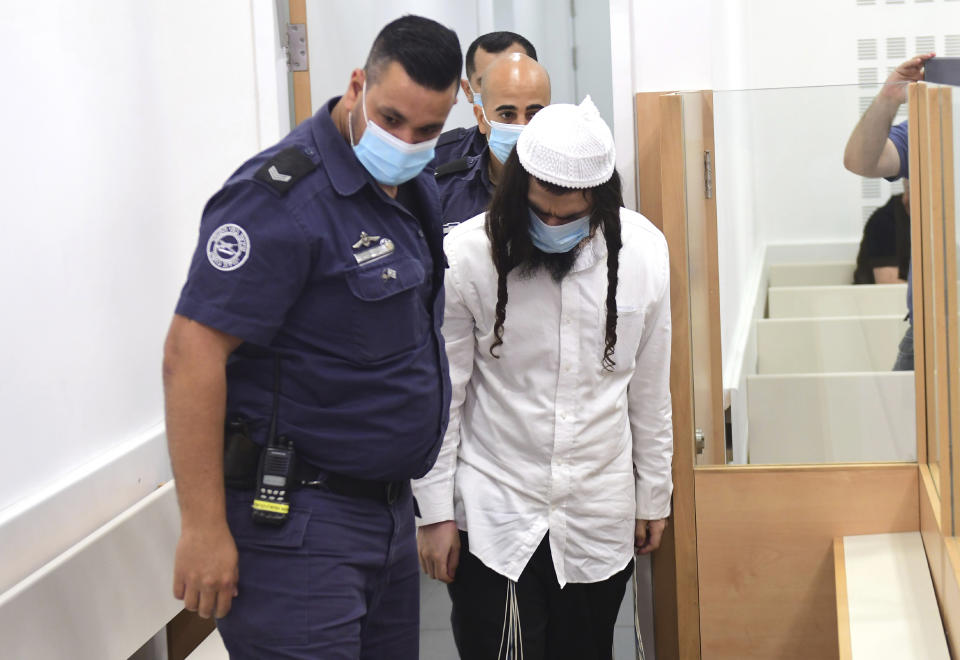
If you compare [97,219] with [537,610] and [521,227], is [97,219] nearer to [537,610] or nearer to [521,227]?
[521,227]

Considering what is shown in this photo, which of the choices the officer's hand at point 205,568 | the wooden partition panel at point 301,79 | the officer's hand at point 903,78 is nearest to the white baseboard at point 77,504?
the officer's hand at point 205,568

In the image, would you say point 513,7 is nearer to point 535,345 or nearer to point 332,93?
point 332,93

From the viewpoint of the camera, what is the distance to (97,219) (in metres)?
2.36

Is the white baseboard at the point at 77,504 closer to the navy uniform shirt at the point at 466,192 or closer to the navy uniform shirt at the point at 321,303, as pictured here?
the navy uniform shirt at the point at 321,303

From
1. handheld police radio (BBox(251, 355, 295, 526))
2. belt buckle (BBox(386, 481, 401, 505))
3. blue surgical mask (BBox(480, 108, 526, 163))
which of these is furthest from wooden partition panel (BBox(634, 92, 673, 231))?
handheld police radio (BBox(251, 355, 295, 526))

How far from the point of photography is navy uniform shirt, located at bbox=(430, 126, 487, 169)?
2.67 metres

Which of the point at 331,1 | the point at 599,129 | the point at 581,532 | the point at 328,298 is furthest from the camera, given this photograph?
the point at 331,1

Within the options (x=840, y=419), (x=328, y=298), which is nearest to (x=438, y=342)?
(x=328, y=298)

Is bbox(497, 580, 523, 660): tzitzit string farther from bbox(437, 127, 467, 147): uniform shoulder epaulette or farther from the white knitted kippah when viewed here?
bbox(437, 127, 467, 147): uniform shoulder epaulette

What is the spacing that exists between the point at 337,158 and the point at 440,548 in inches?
33.0

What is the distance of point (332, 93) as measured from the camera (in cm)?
320

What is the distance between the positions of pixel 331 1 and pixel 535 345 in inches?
61.6

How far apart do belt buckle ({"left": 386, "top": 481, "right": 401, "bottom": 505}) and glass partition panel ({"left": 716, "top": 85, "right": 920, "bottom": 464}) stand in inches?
43.3

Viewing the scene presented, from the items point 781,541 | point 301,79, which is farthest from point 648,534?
point 301,79
